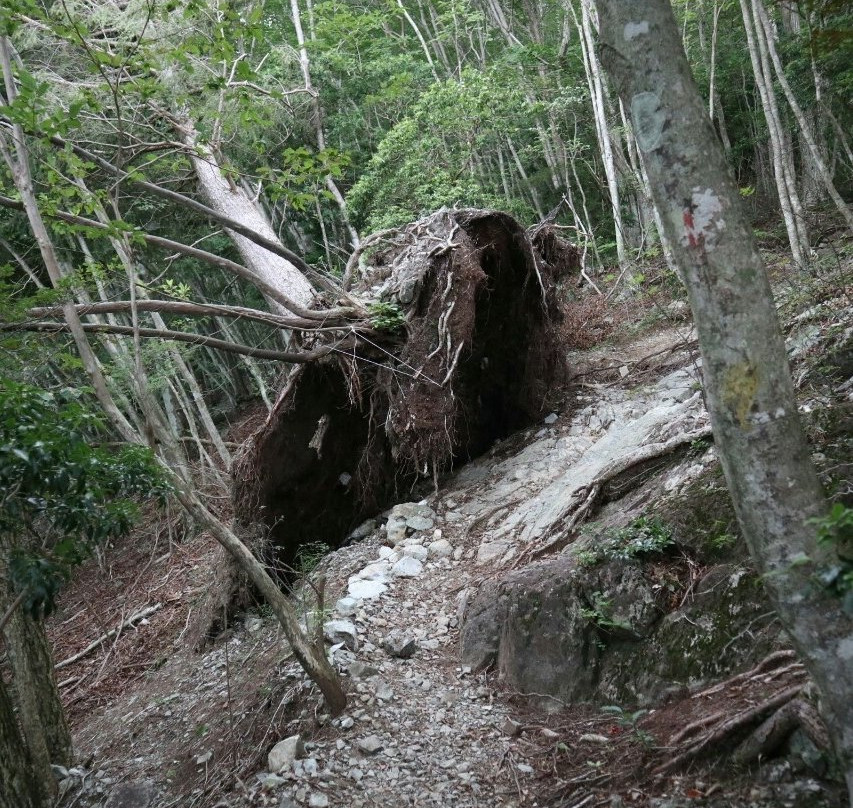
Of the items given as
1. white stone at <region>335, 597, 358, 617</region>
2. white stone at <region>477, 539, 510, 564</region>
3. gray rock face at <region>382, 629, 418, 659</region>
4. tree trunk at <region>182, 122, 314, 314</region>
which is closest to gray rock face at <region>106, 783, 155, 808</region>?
white stone at <region>335, 597, 358, 617</region>

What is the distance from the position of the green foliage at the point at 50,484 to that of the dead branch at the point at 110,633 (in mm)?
6156

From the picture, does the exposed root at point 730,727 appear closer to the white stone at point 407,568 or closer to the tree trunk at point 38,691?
the white stone at point 407,568

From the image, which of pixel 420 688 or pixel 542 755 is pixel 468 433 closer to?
pixel 420 688

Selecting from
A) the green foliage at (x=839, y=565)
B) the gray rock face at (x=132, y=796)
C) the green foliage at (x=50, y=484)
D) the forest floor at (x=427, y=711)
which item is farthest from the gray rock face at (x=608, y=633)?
the green foliage at (x=50, y=484)

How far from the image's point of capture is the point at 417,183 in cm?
1218

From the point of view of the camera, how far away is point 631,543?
390cm

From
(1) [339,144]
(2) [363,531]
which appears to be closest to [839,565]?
(2) [363,531]

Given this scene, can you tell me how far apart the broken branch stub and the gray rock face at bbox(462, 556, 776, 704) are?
7.72 feet

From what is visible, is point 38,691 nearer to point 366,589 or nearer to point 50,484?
point 366,589

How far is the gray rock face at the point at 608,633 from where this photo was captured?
336 cm

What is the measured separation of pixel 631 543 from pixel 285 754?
2.41 m

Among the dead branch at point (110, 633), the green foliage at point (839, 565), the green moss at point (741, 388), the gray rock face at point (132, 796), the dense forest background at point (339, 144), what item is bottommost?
the dead branch at point (110, 633)

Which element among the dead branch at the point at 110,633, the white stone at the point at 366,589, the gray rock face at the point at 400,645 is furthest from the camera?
the dead branch at the point at 110,633

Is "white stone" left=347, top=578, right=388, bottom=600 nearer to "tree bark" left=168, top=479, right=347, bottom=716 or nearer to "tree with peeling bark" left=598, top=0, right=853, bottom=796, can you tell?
"tree bark" left=168, top=479, right=347, bottom=716
